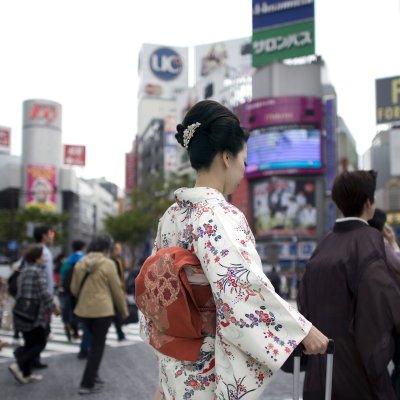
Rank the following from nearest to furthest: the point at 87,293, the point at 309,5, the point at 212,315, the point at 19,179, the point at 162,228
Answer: the point at 212,315, the point at 162,228, the point at 87,293, the point at 309,5, the point at 19,179

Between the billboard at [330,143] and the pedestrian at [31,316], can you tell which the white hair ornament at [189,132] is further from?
the billboard at [330,143]

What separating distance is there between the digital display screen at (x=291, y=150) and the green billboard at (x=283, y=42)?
5687 millimetres

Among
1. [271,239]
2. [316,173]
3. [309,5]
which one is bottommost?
[271,239]

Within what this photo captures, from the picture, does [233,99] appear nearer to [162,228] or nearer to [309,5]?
[309,5]

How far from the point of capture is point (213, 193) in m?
1.96

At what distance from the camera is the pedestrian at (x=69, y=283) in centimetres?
814

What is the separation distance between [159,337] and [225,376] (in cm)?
34

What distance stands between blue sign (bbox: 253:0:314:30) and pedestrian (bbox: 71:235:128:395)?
35721mm

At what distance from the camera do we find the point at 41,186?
193ft

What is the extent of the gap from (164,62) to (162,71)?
1.36 metres

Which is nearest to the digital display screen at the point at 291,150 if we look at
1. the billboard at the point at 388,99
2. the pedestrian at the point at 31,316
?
the billboard at the point at 388,99

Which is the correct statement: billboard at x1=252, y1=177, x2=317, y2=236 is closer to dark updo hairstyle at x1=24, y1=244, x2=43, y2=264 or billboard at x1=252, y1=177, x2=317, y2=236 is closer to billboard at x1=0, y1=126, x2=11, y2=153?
dark updo hairstyle at x1=24, y1=244, x2=43, y2=264

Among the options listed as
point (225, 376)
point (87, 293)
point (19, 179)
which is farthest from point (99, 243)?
point (19, 179)

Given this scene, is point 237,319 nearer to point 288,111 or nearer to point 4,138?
point 288,111
